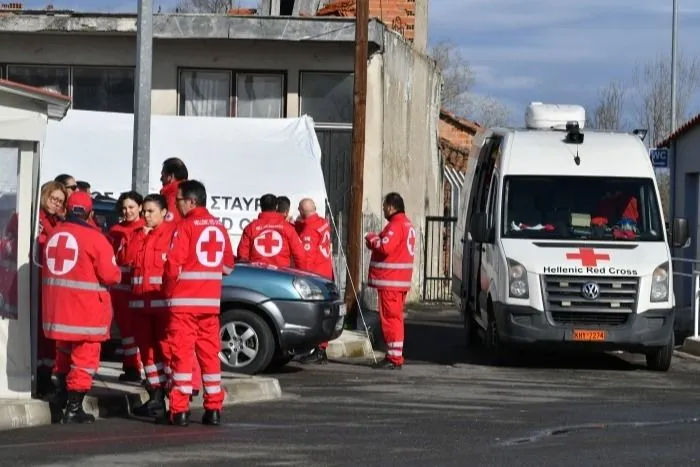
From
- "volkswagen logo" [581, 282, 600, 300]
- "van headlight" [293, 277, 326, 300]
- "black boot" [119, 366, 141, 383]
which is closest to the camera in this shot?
"black boot" [119, 366, 141, 383]

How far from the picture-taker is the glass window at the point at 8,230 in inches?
471

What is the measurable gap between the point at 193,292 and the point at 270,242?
5.17m

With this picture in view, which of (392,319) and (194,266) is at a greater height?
(194,266)

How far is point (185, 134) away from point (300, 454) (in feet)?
34.8

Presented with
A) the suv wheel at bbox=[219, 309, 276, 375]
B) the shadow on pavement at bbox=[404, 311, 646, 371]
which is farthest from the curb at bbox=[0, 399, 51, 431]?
the shadow on pavement at bbox=[404, 311, 646, 371]

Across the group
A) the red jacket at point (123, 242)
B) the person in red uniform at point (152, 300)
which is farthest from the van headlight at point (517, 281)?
the person in red uniform at point (152, 300)

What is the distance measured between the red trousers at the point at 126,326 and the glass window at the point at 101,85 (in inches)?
462

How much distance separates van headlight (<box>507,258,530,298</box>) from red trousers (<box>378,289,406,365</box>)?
1192 millimetres

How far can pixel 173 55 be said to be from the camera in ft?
80.3

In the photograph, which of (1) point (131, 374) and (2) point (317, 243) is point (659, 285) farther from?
(1) point (131, 374)

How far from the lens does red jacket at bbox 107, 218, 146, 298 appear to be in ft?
41.5

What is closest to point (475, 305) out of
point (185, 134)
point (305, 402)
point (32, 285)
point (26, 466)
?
point (185, 134)

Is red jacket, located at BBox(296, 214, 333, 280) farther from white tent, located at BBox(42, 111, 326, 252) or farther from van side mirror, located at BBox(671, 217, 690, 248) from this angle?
van side mirror, located at BBox(671, 217, 690, 248)

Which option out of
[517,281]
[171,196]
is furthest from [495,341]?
[171,196]
